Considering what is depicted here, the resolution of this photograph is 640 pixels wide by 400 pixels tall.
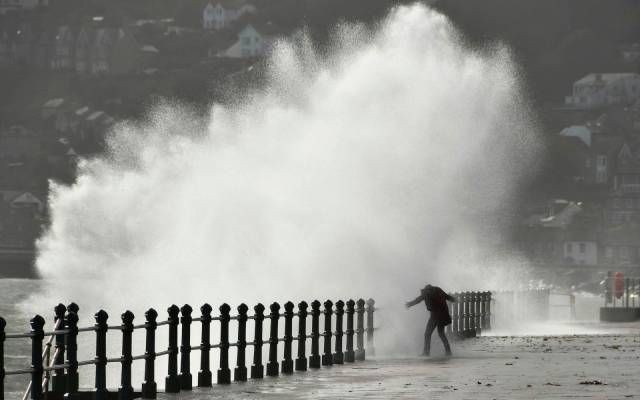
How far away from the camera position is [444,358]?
130ft

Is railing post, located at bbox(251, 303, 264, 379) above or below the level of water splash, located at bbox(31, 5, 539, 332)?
below

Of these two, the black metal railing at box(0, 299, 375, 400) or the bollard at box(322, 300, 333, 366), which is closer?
the black metal railing at box(0, 299, 375, 400)

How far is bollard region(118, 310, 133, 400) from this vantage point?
88.2 feet

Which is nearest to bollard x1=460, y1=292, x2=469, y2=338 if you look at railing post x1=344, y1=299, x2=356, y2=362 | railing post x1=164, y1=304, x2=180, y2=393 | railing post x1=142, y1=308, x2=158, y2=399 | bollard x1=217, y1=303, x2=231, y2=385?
railing post x1=344, y1=299, x2=356, y2=362

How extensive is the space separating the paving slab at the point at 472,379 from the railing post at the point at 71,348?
71.8 inches

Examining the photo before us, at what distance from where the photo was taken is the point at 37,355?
24.1m

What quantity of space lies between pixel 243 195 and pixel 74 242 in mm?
55926

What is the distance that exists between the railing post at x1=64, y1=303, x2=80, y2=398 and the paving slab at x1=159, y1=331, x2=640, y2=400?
5.99 ft

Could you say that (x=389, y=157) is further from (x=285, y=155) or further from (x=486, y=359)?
(x=486, y=359)

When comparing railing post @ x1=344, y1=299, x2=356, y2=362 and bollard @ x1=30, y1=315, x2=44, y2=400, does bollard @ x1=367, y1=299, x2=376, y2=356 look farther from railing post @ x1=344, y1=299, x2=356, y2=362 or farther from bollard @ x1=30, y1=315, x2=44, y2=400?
bollard @ x1=30, y1=315, x2=44, y2=400

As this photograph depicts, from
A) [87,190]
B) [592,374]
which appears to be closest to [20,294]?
[87,190]

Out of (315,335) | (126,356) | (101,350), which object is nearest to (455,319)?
(315,335)

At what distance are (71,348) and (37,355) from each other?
2.15 m

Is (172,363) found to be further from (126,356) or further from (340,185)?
(340,185)
